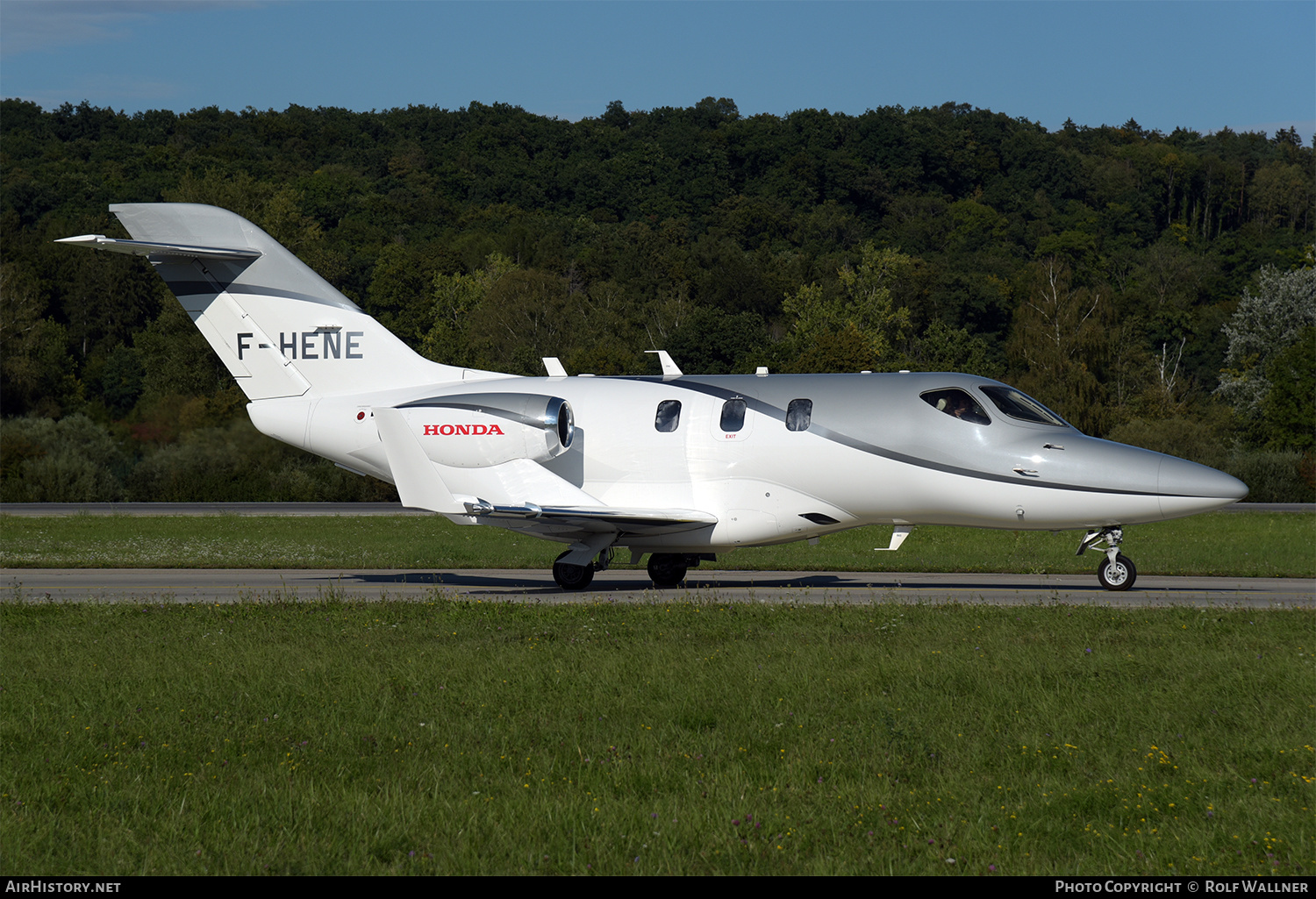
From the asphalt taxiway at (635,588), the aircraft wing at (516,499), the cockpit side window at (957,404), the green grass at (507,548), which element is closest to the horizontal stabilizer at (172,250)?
the aircraft wing at (516,499)

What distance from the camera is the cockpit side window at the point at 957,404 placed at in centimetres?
1859

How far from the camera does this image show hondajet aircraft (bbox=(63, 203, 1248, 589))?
18.2m

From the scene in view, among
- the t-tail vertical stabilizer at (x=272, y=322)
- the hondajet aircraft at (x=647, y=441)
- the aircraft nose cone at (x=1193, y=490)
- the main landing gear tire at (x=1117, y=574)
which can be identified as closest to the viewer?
the aircraft nose cone at (x=1193, y=490)

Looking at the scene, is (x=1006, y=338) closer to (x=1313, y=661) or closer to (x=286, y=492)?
(x=286, y=492)

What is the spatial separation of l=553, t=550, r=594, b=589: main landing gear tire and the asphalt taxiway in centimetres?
26

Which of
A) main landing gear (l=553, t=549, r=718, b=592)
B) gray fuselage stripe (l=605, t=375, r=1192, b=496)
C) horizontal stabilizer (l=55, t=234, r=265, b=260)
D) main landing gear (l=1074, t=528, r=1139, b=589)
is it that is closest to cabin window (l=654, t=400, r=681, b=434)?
gray fuselage stripe (l=605, t=375, r=1192, b=496)

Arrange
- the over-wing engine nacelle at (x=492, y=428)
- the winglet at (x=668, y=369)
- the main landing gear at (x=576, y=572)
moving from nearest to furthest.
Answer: the over-wing engine nacelle at (x=492, y=428) → the main landing gear at (x=576, y=572) → the winglet at (x=668, y=369)

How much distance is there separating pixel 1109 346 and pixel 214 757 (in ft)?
227

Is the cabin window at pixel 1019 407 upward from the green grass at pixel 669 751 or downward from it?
upward

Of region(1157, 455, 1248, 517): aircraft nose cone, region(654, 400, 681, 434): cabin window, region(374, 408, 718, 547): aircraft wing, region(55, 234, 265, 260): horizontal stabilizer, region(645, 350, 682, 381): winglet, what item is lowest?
region(374, 408, 718, 547): aircraft wing

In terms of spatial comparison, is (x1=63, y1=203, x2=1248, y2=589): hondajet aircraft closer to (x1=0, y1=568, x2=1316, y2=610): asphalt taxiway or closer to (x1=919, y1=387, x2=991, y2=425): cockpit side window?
(x1=919, y1=387, x2=991, y2=425): cockpit side window

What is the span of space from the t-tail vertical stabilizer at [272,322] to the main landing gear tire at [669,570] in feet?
16.5

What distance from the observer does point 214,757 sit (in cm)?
859

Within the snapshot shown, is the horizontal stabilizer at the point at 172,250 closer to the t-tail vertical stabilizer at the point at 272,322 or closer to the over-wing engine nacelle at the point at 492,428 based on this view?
the t-tail vertical stabilizer at the point at 272,322
